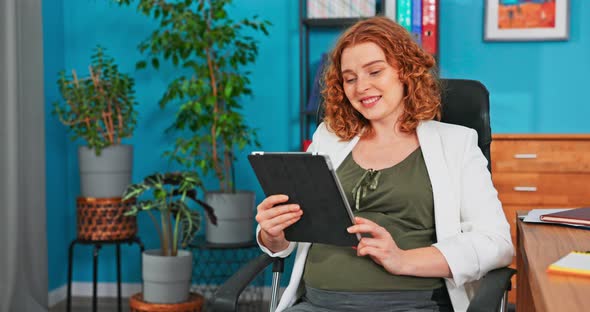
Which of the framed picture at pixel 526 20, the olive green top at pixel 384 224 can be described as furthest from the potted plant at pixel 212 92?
the olive green top at pixel 384 224

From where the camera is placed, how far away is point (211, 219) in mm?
3014

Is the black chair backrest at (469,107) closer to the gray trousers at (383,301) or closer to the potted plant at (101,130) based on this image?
the gray trousers at (383,301)

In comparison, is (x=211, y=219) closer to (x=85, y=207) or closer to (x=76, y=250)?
(x=85, y=207)

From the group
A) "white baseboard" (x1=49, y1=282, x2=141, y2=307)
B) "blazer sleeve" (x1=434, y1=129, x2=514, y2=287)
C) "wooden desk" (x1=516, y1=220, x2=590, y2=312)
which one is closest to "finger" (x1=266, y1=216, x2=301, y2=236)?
"blazer sleeve" (x1=434, y1=129, x2=514, y2=287)

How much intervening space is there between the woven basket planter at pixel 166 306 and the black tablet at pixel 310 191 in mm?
1581

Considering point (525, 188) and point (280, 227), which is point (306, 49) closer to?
point (525, 188)

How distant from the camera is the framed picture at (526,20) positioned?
333 centimetres

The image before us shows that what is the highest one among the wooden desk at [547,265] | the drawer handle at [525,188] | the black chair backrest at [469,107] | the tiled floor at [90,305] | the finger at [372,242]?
the black chair backrest at [469,107]

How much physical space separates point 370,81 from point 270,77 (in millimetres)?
1935

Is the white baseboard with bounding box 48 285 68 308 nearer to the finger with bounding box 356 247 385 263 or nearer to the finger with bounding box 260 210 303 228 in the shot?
the finger with bounding box 260 210 303 228

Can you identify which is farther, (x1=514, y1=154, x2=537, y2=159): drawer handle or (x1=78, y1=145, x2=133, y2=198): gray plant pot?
(x1=78, y1=145, x2=133, y2=198): gray plant pot

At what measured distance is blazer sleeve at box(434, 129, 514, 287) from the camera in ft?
5.01

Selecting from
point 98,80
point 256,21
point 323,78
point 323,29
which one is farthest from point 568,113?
point 98,80

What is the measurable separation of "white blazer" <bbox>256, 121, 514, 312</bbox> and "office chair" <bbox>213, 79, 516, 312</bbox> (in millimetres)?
45
